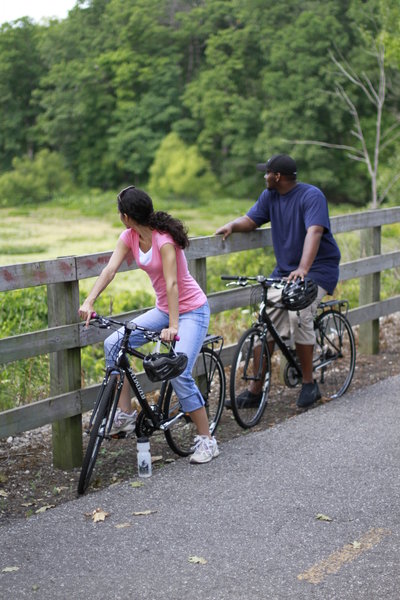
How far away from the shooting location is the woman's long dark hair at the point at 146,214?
5668 mm

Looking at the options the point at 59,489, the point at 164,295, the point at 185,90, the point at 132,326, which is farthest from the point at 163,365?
the point at 185,90

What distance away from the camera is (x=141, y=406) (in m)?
5.89

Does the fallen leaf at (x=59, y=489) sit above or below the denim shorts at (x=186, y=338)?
below

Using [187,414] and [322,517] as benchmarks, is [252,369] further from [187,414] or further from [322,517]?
[322,517]

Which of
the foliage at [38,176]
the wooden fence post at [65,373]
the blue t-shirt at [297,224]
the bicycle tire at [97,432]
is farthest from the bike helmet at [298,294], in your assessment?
the foliage at [38,176]

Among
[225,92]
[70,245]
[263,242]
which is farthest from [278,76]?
[263,242]

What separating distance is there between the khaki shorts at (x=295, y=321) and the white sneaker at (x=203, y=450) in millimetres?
1425

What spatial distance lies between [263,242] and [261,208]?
0.46 meters

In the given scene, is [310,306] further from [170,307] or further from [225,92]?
[225,92]

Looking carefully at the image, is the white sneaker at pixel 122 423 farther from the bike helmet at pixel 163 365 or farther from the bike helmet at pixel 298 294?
the bike helmet at pixel 298 294

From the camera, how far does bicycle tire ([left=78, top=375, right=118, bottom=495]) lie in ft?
18.0

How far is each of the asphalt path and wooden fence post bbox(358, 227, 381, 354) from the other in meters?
3.06

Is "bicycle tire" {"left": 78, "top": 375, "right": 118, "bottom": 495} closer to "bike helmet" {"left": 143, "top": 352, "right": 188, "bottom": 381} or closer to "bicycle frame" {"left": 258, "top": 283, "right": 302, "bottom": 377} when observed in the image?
"bike helmet" {"left": 143, "top": 352, "right": 188, "bottom": 381}

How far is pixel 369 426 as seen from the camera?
6.87 m
